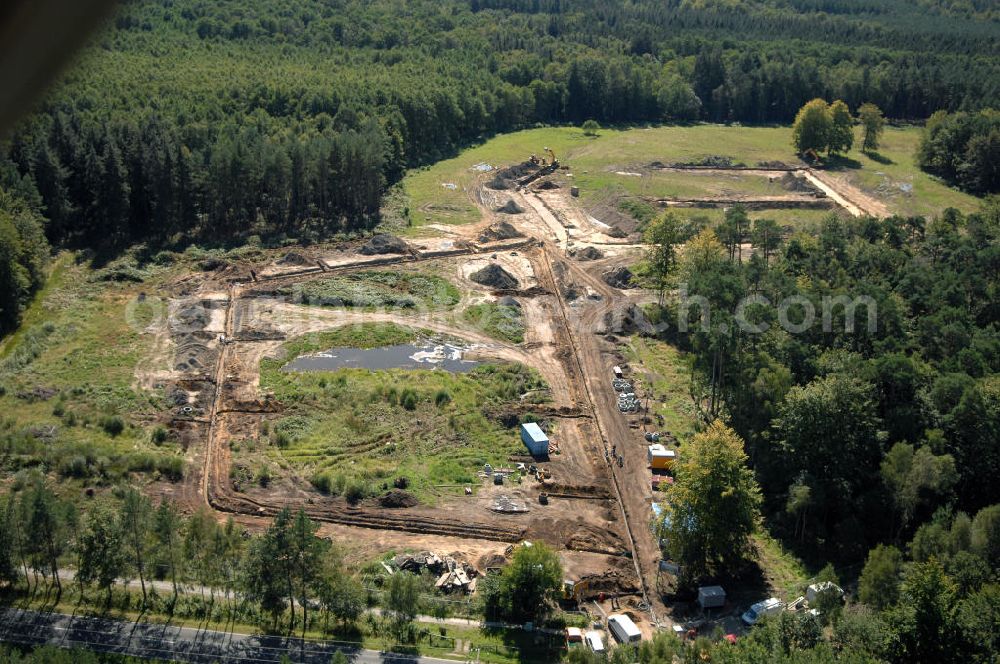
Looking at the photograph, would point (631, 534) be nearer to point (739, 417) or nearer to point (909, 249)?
point (739, 417)

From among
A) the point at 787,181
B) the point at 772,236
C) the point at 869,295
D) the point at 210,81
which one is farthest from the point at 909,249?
the point at 210,81

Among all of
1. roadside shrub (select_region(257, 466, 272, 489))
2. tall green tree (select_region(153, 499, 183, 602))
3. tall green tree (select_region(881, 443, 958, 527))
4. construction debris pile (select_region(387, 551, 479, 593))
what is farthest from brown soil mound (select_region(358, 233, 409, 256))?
tall green tree (select_region(881, 443, 958, 527))

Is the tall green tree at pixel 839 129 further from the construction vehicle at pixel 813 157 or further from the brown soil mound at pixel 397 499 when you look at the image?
the brown soil mound at pixel 397 499

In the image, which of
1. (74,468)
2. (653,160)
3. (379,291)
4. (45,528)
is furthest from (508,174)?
(45,528)

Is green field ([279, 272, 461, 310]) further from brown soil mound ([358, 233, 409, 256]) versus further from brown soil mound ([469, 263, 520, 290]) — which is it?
brown soil mound ([358, 233, 409, 256])

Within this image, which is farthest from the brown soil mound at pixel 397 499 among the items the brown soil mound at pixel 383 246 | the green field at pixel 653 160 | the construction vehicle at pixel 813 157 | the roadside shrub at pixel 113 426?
the construction vehicle at pixel 813 157

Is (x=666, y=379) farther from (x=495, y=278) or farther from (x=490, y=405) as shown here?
(x=495, y=278)
